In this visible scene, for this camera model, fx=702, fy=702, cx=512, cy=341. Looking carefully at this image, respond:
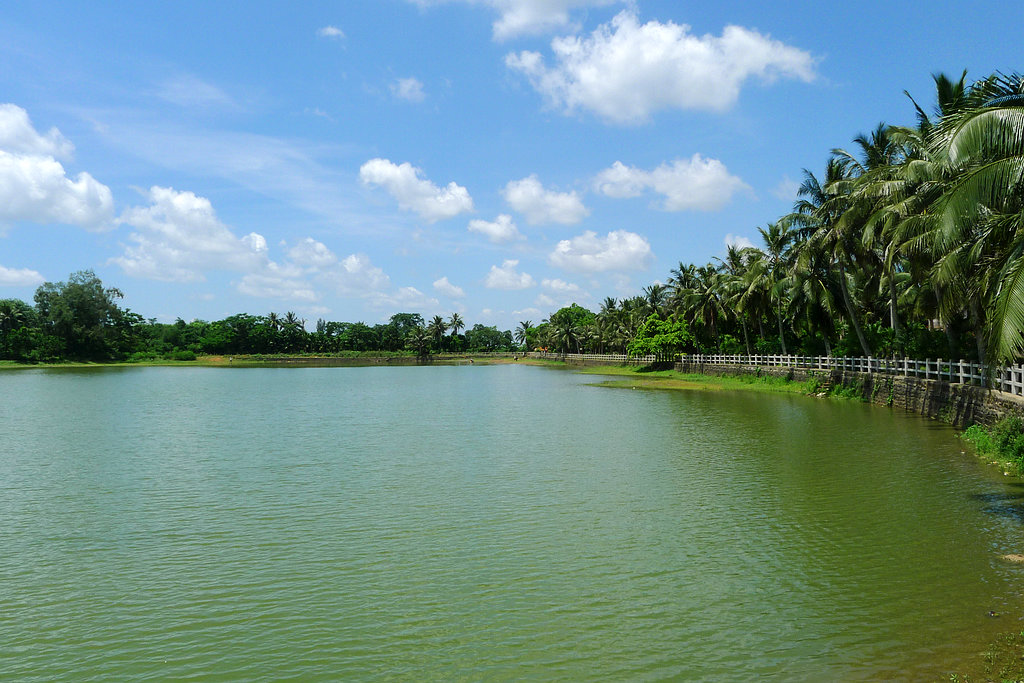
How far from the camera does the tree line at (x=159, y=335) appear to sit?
11144 cm

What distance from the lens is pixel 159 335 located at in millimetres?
161500

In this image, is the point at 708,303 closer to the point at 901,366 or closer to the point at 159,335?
the point at 901,366

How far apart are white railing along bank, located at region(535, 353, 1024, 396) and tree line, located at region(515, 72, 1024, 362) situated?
87cm

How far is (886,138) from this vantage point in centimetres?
3762

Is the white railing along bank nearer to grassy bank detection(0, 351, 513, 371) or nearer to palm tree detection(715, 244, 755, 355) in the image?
palm tree detection(715, 244, 755, 355)

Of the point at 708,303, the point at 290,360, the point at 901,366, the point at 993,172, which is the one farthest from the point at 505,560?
the point at 290,360

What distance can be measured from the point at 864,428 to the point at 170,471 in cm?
2294

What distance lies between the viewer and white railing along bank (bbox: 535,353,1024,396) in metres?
22.0

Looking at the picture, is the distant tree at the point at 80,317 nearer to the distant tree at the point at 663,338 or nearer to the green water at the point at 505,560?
the distant tree at the point at 663,338

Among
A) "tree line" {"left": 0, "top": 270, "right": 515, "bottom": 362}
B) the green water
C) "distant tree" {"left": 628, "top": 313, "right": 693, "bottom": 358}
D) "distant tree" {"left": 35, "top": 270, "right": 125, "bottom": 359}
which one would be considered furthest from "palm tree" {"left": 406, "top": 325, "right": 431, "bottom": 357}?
the green water

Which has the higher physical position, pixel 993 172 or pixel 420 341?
pixel 993 172

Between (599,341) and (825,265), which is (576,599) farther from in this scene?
(599,341)

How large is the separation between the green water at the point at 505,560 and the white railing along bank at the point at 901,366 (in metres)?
2.70

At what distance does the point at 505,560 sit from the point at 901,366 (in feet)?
105
